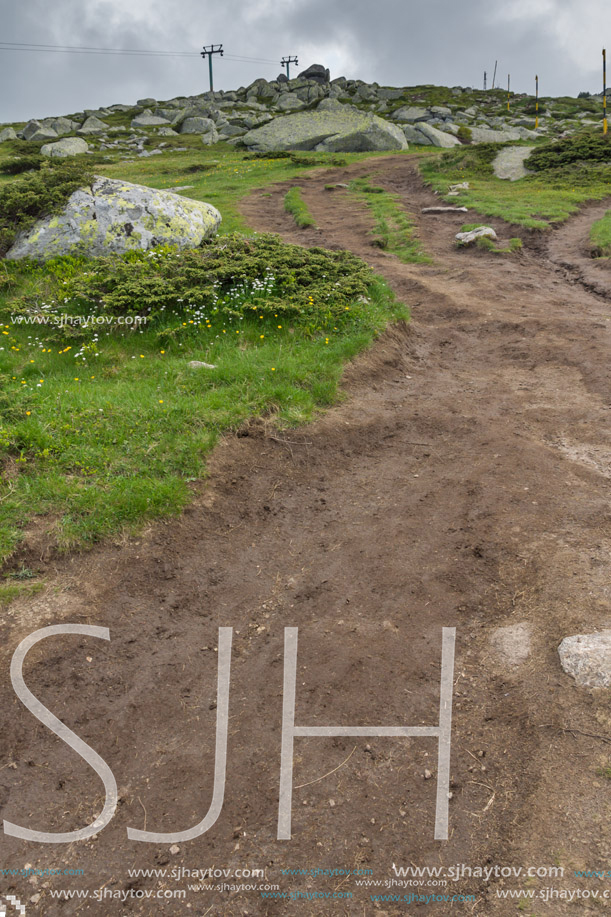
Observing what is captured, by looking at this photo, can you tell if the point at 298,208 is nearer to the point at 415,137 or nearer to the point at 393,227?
the point at 393,227

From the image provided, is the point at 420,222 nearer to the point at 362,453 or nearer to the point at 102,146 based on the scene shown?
the point at 362,453

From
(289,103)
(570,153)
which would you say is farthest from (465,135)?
(289,103)

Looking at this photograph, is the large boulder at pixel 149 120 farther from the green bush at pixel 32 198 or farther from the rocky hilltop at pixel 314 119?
the green bush at pixel 32 198

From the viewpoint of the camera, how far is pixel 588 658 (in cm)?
427

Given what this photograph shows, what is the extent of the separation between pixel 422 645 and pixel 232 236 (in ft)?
38.6

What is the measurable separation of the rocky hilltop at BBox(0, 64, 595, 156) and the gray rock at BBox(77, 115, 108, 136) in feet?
0.35

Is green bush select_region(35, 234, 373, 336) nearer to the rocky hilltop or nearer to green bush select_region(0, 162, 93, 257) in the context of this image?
green bush select_region(0, 162, 93, 257)

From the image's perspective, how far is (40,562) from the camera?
5.74 metres

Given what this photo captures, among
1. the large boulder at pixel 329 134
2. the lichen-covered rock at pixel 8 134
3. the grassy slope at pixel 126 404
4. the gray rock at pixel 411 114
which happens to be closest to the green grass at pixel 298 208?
the grassy slope at pixel 126 404

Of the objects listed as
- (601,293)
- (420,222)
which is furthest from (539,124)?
(601,293)

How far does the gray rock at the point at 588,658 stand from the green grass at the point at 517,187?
1880 cm

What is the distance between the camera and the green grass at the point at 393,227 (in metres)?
18.2

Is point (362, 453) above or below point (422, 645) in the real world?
above

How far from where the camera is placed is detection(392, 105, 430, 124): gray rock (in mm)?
58750
